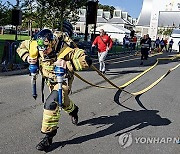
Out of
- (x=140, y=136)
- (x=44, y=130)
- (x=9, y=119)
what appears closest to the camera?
(x=44, y=130)

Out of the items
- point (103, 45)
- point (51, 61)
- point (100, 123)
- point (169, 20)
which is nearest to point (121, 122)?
point (100, 123)

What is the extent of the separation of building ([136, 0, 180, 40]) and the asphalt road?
39.0 meters

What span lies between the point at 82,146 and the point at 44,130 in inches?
25.9

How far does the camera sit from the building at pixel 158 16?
45219 millimetres

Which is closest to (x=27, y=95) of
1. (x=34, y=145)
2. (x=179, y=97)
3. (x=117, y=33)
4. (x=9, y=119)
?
(x=9, y=119)

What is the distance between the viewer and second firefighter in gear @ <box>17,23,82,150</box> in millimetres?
4109

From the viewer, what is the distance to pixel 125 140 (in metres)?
4.86

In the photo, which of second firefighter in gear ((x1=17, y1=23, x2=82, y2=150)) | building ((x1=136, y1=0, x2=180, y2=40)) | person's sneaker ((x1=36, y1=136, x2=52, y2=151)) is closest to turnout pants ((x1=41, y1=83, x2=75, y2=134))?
second firefighter in gear ((x1=17, y1=23, x2=82, y2=150))

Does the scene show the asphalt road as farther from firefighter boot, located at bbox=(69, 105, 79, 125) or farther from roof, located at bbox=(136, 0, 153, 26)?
roof, located at bbox=(136, 0, 153, 26)

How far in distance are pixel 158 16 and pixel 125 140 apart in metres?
43.5

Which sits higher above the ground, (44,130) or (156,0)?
(156,0)

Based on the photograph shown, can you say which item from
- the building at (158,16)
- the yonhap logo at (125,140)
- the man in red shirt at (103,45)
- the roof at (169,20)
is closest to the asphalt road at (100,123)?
the yonhap logo at (125,140)

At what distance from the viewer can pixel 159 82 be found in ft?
36.7

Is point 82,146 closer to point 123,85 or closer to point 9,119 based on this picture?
point 9,119
